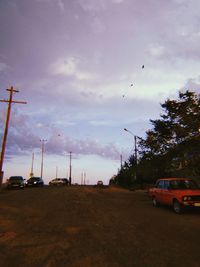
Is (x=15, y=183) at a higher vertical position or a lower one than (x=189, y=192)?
higher

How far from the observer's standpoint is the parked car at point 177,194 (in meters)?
13.7

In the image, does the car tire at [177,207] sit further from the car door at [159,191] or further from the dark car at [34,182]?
the dark car at [34,182]

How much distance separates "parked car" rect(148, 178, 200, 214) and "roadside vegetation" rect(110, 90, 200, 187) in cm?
695

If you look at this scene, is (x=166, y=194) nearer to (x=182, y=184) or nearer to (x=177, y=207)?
(x=182, y=184)

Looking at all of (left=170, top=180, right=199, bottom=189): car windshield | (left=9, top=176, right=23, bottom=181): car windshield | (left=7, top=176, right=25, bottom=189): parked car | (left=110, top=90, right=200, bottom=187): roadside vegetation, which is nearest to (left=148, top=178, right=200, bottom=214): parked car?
(left=170, top=180, right=199, bottom=189): car windshield

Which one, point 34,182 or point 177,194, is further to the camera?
point 34,182

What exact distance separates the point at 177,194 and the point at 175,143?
47.8 ft

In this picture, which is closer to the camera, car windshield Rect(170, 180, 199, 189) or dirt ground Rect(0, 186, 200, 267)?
dirt ground Rect(0, 186, 200, 267)

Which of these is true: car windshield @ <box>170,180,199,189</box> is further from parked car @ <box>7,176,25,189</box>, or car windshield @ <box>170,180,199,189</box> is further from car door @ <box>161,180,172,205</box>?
parked car @ <box>7,176,25,189</box>

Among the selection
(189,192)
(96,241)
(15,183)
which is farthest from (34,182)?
(96,241)

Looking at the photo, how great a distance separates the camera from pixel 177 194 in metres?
14.2

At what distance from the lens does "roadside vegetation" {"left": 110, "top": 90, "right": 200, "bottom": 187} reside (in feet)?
81.1

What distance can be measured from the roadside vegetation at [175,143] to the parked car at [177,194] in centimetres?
695

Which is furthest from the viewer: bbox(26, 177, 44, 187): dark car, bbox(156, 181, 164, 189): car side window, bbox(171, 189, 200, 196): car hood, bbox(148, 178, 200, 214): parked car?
bbox(26, 177, 44, 187): dark car
